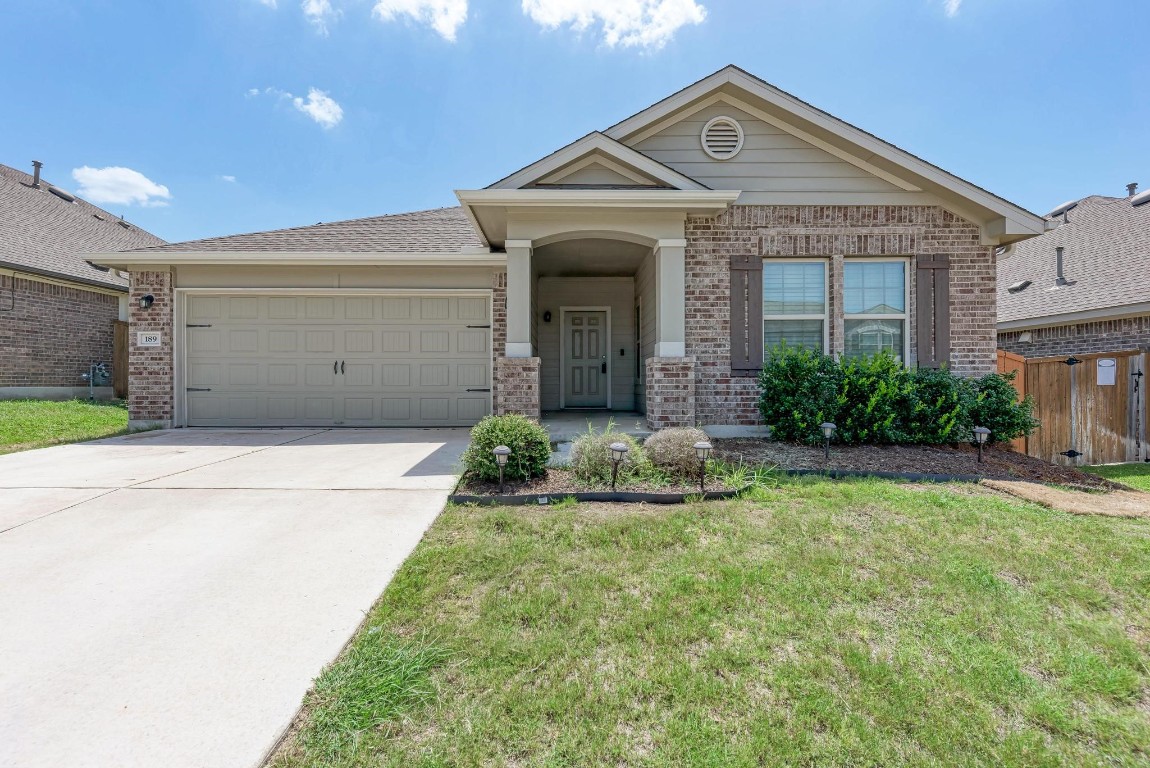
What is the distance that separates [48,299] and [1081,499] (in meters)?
17.9

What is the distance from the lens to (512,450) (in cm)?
434

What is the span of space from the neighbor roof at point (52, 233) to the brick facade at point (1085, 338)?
19.5 meters

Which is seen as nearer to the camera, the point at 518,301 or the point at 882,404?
the point at 882,404

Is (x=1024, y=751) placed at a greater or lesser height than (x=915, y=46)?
lesser

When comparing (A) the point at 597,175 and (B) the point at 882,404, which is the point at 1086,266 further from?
(A) the point at 597,175

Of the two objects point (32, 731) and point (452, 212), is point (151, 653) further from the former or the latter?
point (452, 212)

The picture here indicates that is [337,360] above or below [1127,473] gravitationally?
above

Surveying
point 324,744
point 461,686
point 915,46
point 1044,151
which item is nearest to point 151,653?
point 324,744

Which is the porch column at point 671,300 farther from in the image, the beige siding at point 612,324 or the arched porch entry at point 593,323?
the beige siding at point 612,324

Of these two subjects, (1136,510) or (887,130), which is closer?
(1136,510)

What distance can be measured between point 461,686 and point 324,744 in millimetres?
466

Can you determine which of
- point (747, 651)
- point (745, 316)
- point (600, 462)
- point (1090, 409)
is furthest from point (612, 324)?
point (747, 651)

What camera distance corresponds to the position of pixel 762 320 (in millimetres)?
6719

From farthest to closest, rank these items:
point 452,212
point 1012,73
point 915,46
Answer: point 452,212 → point 1012,73 → point 915,46
